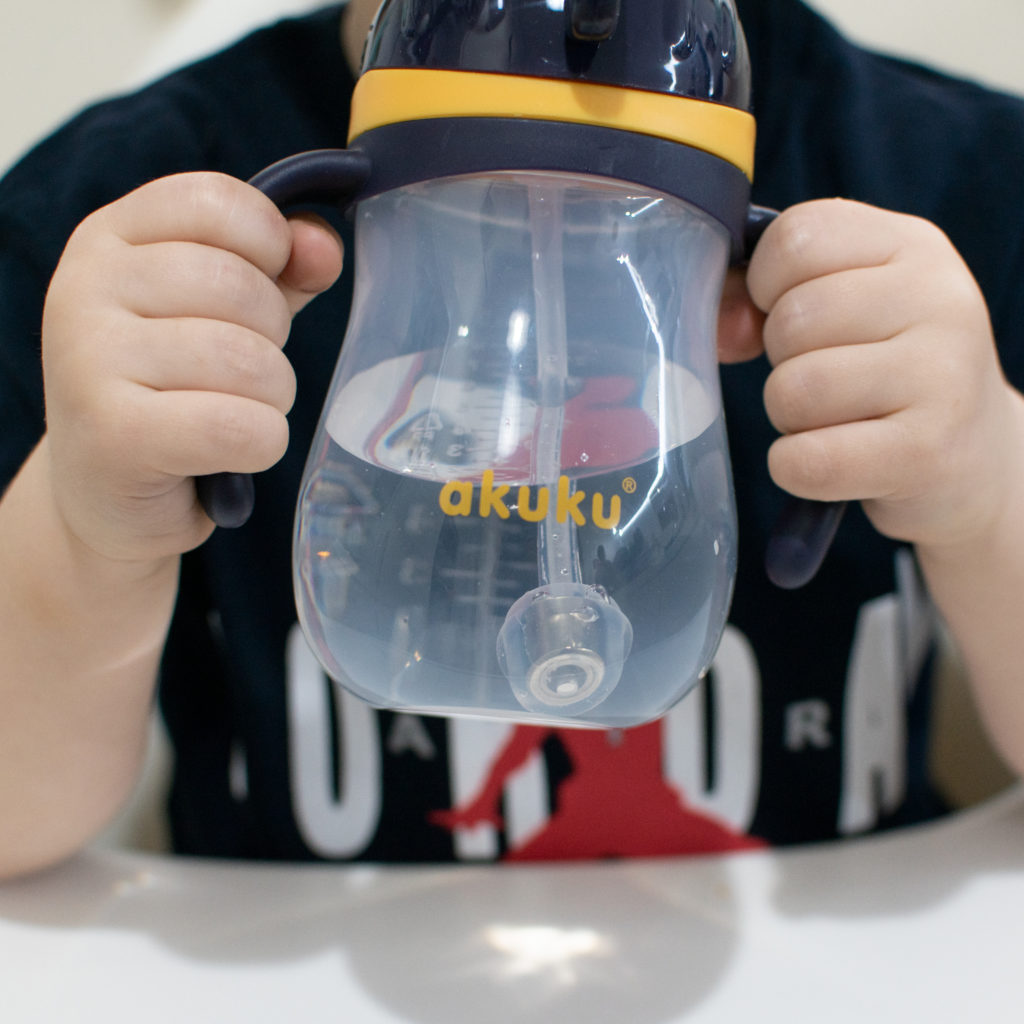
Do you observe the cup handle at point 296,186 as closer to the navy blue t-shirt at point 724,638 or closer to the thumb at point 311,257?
the thumb at point 311,257

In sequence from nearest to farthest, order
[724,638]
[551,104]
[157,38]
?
[551,104] → [724,638] → [157,38]

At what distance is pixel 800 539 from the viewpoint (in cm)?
33

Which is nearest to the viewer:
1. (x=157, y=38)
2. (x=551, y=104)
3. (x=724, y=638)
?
(x=551, y=104)

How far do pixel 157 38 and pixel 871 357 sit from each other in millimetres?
688

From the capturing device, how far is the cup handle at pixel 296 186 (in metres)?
0.31

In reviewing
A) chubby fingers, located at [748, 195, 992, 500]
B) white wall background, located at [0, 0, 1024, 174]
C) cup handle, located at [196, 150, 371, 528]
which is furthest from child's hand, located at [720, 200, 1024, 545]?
white wall background, located at [0, 0, 1024, 174]

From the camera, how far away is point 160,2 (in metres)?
0.80

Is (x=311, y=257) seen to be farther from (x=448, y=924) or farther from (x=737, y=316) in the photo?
(x=448, y=924)

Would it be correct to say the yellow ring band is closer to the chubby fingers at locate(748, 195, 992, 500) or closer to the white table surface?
the chubby fingers at locate(748, 195, 992, 500)

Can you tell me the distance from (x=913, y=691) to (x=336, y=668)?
43 cm

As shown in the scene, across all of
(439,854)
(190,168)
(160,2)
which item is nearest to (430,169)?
(190,168)

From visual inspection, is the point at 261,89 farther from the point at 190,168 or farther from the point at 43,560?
the point at 43,560

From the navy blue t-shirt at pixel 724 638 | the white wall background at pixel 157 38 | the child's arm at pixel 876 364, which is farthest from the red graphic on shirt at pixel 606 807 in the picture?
the white wall background at pixel 157 38

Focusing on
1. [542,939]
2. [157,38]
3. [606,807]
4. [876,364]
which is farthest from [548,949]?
[157,38]
